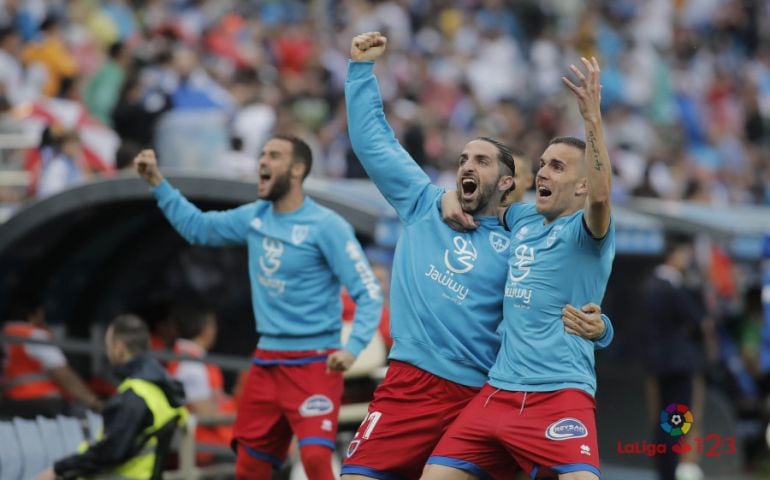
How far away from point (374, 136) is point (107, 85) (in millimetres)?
8349

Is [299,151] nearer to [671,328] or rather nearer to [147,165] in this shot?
[147,165]

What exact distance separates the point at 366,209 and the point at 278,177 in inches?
105

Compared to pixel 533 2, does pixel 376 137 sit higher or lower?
lower

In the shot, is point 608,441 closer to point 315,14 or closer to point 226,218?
point 226,218

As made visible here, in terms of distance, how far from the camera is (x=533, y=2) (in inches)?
968

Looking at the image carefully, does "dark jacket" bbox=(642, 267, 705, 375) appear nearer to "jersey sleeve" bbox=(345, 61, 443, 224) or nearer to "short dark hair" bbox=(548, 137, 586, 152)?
"jersey sleeve" bbox=(345, 61, 443, 224)

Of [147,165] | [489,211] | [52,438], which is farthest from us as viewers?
[52,438]

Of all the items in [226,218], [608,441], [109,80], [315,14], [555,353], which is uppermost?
[315,14]

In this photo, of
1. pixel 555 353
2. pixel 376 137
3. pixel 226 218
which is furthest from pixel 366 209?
pixel 555 353

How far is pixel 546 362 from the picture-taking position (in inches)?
259

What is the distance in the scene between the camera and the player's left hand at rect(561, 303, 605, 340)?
6.49 m

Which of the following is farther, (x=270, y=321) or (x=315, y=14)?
(x=315, y=14)

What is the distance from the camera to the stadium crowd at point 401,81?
44.8 feet

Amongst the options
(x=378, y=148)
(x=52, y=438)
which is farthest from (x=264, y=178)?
(x=52, y=438)
